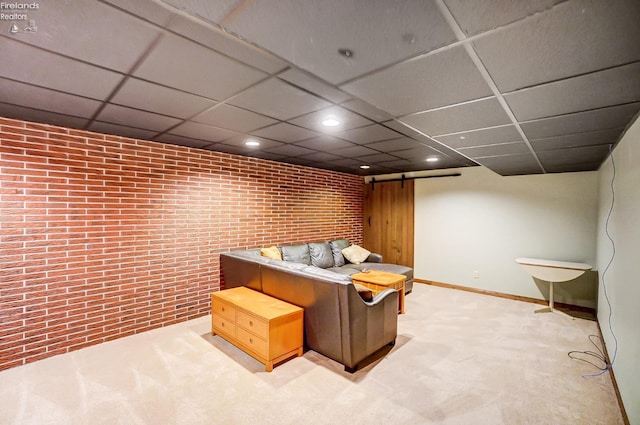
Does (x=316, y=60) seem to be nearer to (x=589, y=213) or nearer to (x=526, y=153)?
(x=526, y=153)

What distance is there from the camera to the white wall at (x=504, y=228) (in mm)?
4461

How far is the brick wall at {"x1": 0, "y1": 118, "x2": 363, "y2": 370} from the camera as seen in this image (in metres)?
2.73

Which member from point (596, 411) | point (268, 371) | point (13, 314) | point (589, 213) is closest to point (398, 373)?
point (268, 371)

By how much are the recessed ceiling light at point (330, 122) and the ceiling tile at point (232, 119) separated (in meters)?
0.47

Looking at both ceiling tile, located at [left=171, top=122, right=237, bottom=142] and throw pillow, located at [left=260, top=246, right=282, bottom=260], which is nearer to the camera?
ceiling tile, located at [left=171, top=122, right=237, bottom=142]

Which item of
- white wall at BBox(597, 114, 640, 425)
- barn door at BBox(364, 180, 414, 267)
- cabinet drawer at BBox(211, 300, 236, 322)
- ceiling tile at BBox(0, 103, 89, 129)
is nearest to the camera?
white wall at BBox(597, 114, 640, 425)

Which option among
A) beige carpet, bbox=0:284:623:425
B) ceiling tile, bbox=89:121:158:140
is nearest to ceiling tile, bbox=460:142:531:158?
beige carpet, bbox=0:284:623:425

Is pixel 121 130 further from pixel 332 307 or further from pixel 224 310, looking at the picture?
pixel 332 307

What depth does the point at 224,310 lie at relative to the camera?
324 cm

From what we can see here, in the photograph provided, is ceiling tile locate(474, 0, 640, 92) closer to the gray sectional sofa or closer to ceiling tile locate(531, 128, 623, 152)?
ceiling tile locate(531, 128, 623, 152)

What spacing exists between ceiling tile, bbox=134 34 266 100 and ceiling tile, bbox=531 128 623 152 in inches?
111

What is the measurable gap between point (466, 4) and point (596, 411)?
2.93 metres

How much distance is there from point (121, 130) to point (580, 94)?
391 cm

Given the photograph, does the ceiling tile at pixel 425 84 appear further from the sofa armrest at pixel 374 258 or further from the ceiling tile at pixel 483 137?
the sofa armrest at pixel 374 258
